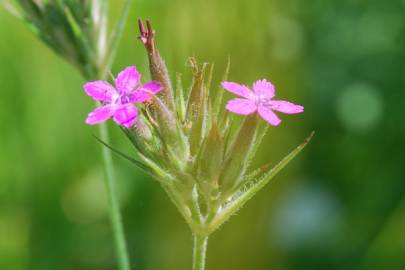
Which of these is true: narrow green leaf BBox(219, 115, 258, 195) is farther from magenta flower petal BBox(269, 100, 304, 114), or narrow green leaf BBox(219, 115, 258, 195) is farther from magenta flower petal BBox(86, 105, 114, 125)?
magenta flower petal BBox(86, 105, 114, 125)

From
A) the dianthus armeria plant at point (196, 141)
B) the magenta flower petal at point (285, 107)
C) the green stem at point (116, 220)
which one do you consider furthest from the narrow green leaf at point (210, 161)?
the green stem at point (116, 220)

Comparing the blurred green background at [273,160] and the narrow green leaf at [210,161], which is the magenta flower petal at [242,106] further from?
the blurred green background at [273,160]

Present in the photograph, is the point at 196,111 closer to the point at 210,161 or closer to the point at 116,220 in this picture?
the point at 210,161

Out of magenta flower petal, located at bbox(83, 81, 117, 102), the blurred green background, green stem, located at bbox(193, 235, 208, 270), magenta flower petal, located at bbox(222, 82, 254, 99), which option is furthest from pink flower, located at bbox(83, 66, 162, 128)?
the blurred green background

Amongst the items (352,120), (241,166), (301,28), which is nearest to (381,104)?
(352,120)

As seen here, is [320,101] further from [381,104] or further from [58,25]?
[58,25]

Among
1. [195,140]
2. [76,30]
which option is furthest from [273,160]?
[195,140]

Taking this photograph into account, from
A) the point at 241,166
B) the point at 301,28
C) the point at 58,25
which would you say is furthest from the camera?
the point at 301,28
